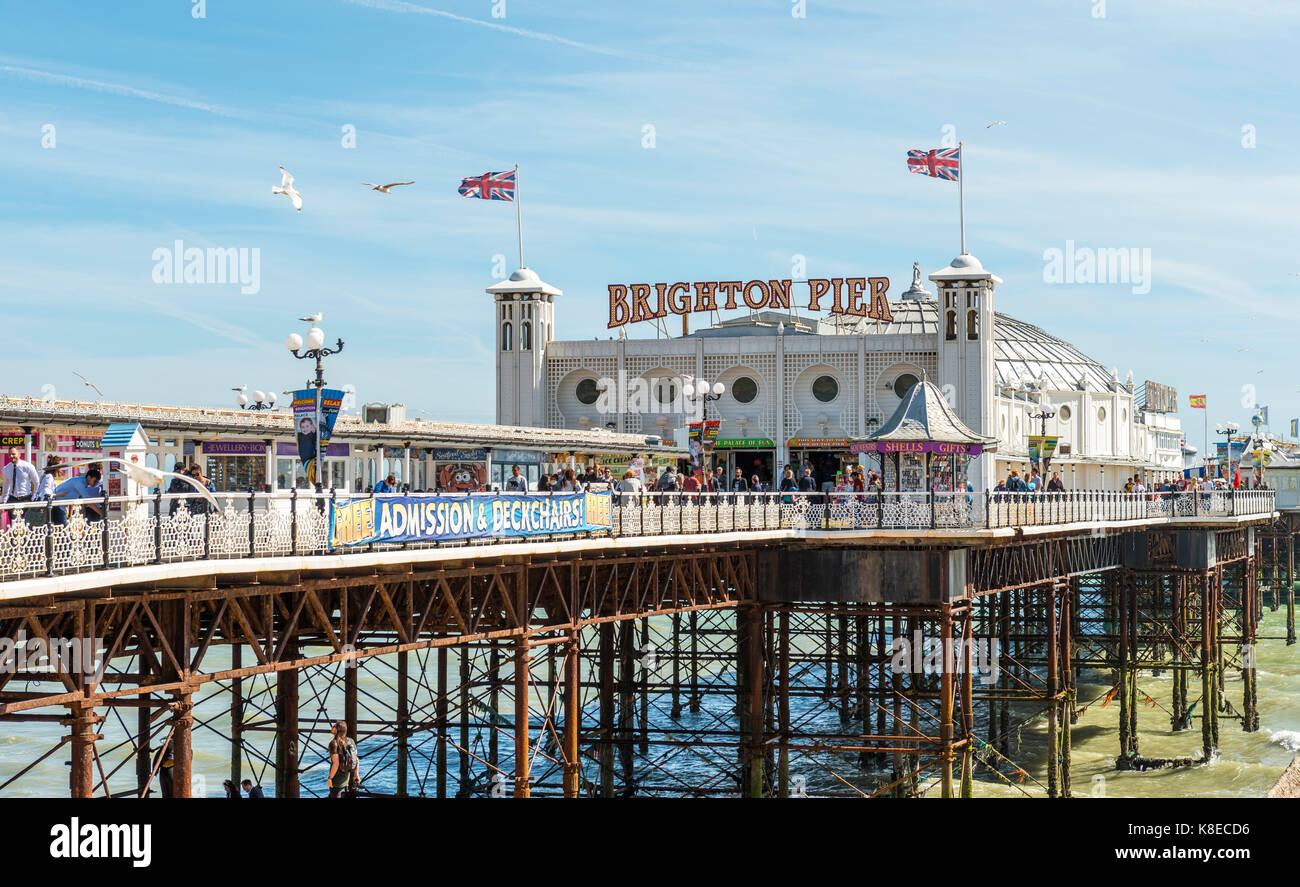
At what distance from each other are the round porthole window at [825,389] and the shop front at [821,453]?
242 cm

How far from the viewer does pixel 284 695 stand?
3397 centimetres

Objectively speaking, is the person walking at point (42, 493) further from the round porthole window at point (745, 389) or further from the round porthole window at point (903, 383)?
the round porthole window at point (903, 383)

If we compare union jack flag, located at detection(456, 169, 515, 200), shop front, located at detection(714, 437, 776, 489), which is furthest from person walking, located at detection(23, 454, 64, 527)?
shop front, located at detection(714, 437, 776, 489)

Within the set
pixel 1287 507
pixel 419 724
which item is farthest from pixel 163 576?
pixel 1287 507

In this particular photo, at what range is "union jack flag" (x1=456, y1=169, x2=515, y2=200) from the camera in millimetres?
61562

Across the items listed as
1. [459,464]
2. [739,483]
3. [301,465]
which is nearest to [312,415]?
[739,483]

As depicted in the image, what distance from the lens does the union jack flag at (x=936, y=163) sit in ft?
212

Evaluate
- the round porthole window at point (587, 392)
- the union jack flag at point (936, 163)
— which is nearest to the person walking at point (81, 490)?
the union jack flag at point (936, 163)

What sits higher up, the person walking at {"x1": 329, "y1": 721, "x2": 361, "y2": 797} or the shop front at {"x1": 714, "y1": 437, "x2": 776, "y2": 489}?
the shop front at {"x1": 714, "y1": 437, "x2": 776, "y2": 489}

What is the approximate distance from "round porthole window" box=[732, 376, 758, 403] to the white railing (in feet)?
82.3

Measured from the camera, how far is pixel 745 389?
7819cm

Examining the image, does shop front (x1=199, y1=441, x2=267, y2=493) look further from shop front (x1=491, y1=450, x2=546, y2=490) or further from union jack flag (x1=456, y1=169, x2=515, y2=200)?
union jack flag (x1=456, y1=169, x2=515, y2=200)

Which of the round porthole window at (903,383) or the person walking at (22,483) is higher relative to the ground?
the round porthole window at (903,383)
